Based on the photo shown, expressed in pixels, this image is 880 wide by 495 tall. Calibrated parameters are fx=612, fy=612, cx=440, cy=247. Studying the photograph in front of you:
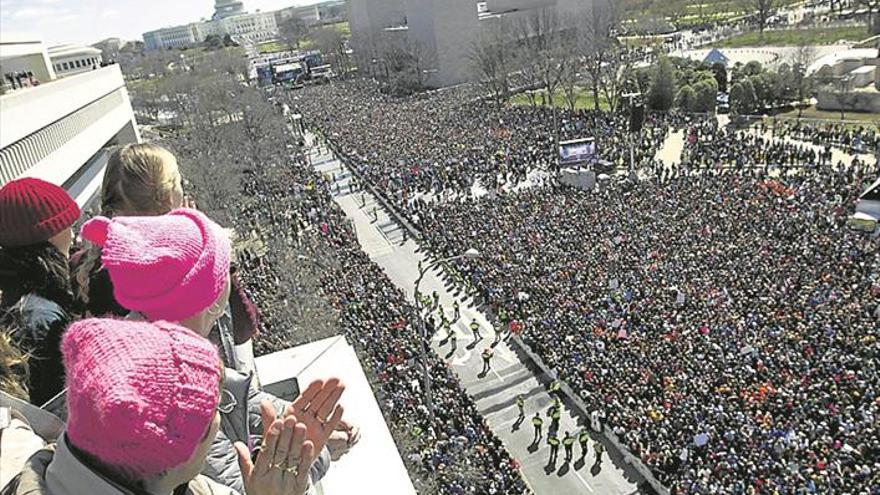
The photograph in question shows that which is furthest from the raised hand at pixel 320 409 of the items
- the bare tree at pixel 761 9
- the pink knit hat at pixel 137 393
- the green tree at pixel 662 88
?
the bare tree at pixel 761 9

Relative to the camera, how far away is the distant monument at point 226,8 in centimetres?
18977

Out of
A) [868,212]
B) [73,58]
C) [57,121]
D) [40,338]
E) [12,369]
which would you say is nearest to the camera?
[12,369]

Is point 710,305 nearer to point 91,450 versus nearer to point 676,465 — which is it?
point 676,465

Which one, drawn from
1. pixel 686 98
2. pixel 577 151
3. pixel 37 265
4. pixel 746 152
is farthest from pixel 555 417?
pixel 686 98

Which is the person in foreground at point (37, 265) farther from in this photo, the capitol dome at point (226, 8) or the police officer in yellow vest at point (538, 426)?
the capitol dome at point (226, 8)

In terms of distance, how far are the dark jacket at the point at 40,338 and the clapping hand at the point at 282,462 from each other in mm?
1275

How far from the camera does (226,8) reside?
190375 mm

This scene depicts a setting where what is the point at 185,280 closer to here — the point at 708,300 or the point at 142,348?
the point at 142,348

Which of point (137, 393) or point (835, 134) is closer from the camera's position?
point (137, 393)

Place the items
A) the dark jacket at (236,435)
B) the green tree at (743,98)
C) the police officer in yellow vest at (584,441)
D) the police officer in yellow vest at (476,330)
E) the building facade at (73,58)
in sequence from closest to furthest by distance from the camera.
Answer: the dark jacket at (236,435) → the police officer in yellow vest at (584,441) → the police officer in yellow vest at (476,330) → the green tree at (743,98) → the building facade at (73,58)

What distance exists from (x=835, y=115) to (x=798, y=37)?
25626 millimetres

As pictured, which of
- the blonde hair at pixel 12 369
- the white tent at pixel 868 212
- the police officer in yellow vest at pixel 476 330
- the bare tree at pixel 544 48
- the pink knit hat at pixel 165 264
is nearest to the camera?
the pink knit hat at pixel 165 264

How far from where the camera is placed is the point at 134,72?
10450 centimetres

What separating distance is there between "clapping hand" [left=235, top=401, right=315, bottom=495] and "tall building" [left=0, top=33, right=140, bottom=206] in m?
16.2
